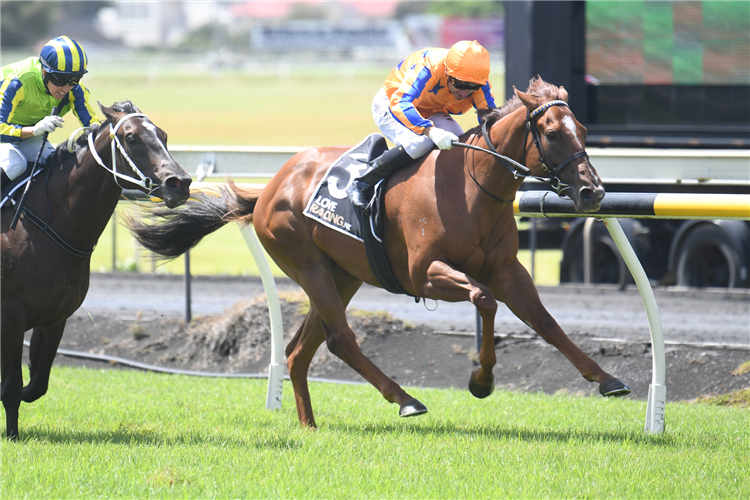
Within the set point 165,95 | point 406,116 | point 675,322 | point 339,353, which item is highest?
point 406,116

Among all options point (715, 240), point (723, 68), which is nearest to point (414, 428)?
point (715, 240)

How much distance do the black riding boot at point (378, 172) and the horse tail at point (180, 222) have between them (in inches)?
43.2

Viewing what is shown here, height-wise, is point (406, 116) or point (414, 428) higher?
point (406, 116)

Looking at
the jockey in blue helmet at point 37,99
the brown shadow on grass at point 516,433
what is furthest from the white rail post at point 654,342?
the jockey in blue helmet at point 37,99

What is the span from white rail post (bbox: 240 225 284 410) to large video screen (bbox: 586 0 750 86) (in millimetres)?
4800

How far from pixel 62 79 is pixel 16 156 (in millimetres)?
485

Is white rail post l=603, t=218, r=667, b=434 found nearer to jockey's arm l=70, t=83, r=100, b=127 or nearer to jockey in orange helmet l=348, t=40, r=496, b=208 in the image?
jockey in orange helmet l=348, t=40, r=496, b=208

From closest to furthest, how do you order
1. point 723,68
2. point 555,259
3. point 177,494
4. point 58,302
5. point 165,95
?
1. point 177,494
2. point 58,302
3. point 723,68
4. point 555,259
5. point 165,95

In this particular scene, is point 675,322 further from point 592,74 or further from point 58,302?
point 58,302

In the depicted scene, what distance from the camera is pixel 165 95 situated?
151ft

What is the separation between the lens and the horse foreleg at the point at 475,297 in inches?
171

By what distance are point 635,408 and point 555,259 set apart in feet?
29.3


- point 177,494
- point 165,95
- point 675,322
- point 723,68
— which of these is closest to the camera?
point 177,494

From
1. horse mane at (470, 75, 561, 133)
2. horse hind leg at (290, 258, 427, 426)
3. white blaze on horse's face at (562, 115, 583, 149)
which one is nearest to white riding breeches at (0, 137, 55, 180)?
horse hind leg at (290, 258, 427, 426)
